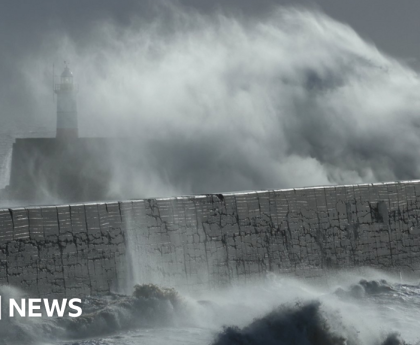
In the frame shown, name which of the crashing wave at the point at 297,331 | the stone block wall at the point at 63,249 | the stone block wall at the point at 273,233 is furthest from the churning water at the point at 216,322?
the stone block wall at the point at 273,233

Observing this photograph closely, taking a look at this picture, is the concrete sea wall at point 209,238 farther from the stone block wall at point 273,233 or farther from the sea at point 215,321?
the sea at point 215,321

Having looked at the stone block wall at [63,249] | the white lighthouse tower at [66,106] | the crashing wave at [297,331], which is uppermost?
the white lighthouse tower at [66,106]

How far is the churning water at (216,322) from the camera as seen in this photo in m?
6.34

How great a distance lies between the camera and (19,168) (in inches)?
909

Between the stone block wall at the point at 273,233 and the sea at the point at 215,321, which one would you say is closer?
the sea at the point at 215,321

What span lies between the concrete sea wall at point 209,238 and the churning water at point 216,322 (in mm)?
259

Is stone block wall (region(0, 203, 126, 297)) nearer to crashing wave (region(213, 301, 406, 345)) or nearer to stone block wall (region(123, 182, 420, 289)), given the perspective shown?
stone block wall (region(123, 182, 420, 289))

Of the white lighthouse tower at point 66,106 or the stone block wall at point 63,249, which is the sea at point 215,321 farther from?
the white lighthouse tower at point 66,106

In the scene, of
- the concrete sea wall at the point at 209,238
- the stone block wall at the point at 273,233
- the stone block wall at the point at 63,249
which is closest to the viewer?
the stone block wall at the point at 63,249

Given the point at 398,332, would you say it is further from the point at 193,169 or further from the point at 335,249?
the point at 193,169

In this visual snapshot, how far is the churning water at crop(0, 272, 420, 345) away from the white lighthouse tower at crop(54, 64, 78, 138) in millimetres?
18345

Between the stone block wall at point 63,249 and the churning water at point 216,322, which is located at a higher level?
the stone block wall at point 63,249

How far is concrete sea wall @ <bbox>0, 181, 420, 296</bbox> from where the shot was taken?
6.86 meters

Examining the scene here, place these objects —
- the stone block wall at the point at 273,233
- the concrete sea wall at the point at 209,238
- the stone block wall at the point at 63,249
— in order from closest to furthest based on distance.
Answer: the stone block wall at the point at 63,249 → the concrete sea wall at the point at 209,238 → the stone block wall at the point at 273,233
